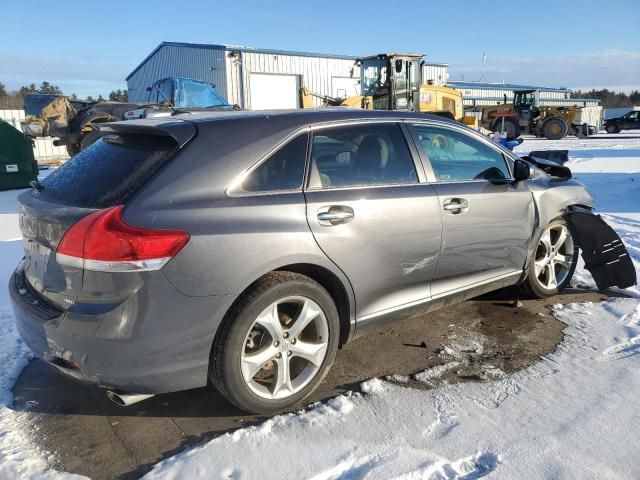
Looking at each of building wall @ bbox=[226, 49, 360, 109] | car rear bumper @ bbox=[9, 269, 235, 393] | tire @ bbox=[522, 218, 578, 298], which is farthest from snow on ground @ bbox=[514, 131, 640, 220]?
building wall @ bbox=[226, 49, 360, 109]

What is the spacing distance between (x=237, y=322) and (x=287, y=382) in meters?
0.52

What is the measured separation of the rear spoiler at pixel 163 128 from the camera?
2754mm

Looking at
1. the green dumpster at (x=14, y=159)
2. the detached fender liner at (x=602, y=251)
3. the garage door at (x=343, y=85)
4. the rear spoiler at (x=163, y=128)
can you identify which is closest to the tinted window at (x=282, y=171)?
the rear spoiler at (x=163, y=128)

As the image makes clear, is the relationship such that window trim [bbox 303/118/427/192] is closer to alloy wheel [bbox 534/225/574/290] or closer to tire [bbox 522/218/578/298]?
tire [bbox 522/218/578/298]

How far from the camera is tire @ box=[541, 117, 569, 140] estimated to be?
2784 cm

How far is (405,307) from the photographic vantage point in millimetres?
3410

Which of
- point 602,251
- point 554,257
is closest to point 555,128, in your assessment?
point 602,251

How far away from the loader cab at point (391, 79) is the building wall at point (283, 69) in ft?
31.9

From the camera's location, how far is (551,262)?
4.61 metres

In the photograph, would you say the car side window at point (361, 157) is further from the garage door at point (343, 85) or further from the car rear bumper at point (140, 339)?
the garage door at point (343, 85)

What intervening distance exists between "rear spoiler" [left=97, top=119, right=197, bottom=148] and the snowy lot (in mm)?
1556

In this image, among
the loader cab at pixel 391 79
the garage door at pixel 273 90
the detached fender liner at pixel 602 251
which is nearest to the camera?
the detached fender liner at pixel 602 251

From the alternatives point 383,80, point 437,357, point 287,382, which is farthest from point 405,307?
point 383,80

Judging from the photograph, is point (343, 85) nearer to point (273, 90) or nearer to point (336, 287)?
point (273, 90)
